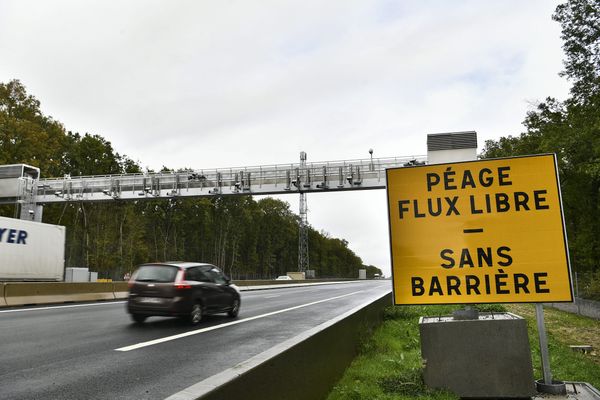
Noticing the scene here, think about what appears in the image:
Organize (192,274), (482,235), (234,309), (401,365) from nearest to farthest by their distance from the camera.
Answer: (482,235), (401,365), (192,274), (234,309)

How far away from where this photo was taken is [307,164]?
4475 cm

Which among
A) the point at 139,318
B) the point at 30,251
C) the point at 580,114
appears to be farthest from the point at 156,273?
the point at 580,114

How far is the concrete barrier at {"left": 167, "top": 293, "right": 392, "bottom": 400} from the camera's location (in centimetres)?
299

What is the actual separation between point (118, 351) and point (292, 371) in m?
4.79

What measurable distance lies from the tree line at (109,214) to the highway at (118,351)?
4304cm

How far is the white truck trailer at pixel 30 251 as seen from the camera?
20.9 metres

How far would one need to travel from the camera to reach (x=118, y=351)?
7.87 meters

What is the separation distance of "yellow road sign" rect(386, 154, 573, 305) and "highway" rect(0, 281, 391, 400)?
305 centimetres

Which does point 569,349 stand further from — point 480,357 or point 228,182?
point 228,182

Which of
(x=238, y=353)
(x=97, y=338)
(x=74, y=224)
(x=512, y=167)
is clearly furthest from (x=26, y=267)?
(x=74, y=224)

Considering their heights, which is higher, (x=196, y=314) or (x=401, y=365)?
(x=196, y=314)

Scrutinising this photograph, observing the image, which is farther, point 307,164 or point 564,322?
point 307,164

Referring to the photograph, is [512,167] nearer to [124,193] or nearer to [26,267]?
[26,267]

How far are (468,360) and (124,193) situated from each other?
151 feet
